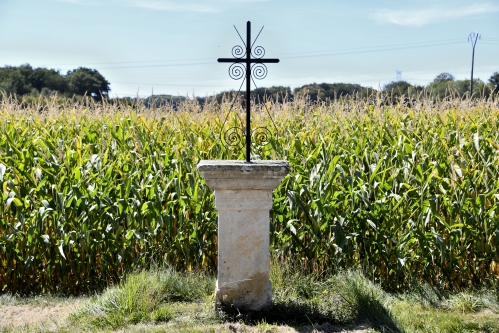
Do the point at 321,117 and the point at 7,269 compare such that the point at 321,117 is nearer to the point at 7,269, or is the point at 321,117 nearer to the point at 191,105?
the point at 191,105

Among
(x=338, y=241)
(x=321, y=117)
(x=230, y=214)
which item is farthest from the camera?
(x=321, y=117)

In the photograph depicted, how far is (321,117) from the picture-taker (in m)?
8.22

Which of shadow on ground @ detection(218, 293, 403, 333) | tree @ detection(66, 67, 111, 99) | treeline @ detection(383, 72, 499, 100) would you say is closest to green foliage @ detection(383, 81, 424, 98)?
treeline @ detection(383, 72, 499, 100)

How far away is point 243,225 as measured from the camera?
4.28 metres

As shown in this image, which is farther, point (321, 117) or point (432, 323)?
point (321, 117)

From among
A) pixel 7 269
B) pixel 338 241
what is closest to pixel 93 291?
pixel 7 269

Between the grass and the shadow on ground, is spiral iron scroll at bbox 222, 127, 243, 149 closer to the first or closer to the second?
the grass

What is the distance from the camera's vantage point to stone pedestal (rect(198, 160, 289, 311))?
13.6 ft

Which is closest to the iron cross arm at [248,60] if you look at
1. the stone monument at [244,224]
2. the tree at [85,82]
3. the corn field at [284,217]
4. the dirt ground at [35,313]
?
the stone monument at [244,224]

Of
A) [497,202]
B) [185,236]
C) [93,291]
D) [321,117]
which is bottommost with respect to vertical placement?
[93,291]

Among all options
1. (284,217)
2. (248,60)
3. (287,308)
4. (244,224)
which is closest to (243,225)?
(244,224)

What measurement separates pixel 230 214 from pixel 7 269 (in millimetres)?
2429

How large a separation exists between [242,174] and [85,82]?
3949 centimetres

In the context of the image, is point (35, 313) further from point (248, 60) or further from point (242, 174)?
point (248, 60)
